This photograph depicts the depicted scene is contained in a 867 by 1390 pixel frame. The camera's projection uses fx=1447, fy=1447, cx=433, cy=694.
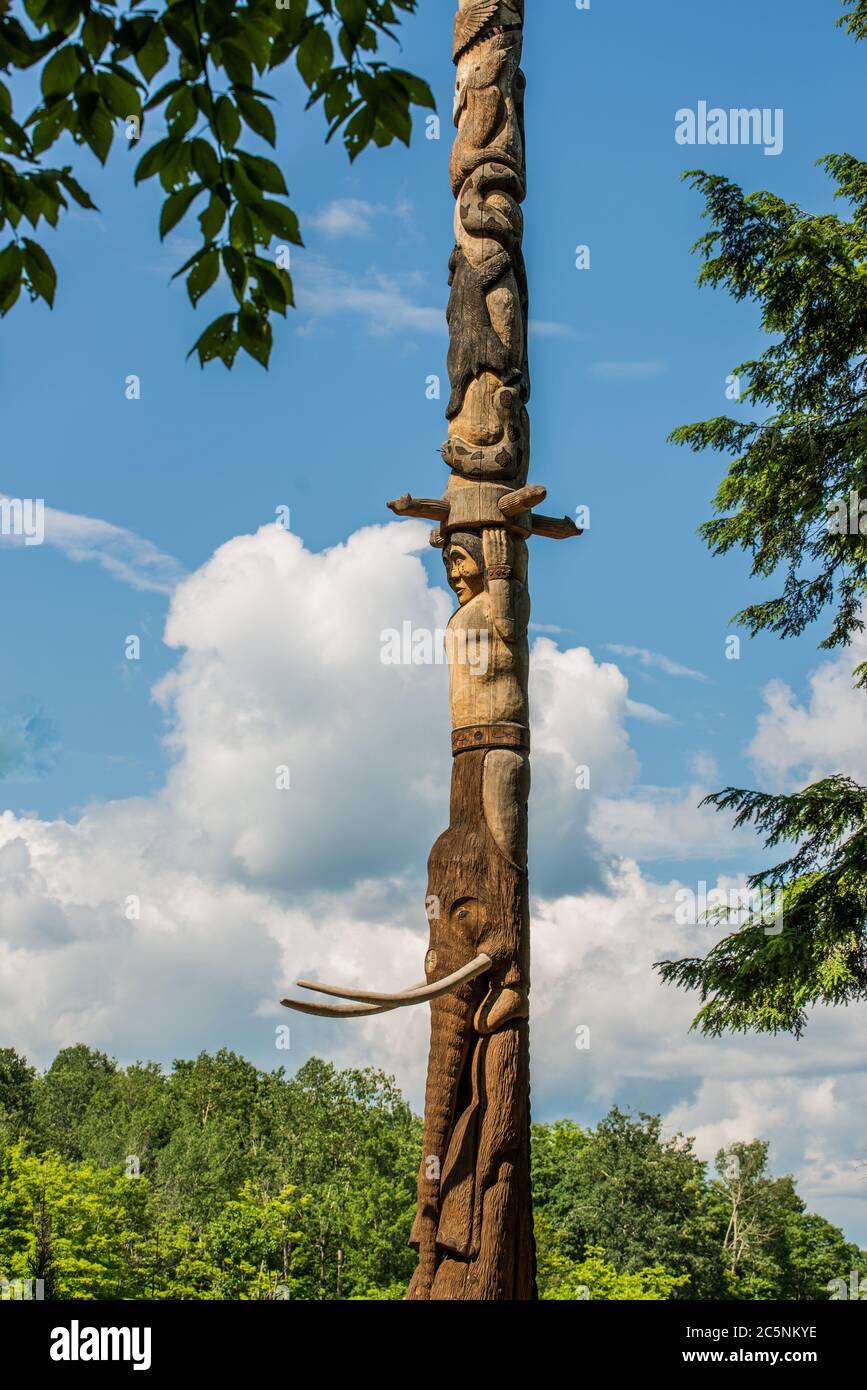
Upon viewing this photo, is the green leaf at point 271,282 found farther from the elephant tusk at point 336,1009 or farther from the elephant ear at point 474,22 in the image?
the elephant ear at point 474,22

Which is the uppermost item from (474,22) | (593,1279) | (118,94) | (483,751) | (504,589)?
(474,22)

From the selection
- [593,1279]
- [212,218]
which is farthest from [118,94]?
[593,1279]

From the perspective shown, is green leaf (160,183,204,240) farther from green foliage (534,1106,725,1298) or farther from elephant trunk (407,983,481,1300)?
green foliage (534,1106,725,1298)

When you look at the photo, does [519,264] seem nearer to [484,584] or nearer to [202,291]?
[484,584]

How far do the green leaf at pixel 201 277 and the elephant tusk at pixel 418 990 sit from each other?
12.9ft

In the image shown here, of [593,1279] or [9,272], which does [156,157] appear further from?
[593,1279]

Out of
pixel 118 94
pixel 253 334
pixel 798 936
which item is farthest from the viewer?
pixel 798 936

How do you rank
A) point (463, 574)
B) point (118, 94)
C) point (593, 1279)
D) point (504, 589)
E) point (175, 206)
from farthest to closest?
point (593, 1279)
point (463, 574)
point (504, 589)
point (118, 94)
point (175, 206)

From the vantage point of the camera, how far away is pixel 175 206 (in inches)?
156

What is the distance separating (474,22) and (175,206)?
6503 mm

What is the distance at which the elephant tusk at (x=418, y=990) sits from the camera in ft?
23.9

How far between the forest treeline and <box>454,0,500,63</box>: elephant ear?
21.1 metres

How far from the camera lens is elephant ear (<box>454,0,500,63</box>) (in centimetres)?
951

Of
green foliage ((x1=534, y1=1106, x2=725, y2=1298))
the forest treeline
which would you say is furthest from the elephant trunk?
green foliage ((x1=534, y1=1106, x2=725, y2=1298))
